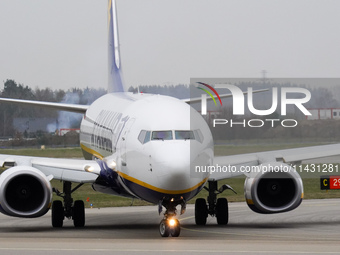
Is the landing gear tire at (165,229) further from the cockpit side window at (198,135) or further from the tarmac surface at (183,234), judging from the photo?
the cockpit side window at (198,135)

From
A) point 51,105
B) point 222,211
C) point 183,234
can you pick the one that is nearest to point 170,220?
point 183,234

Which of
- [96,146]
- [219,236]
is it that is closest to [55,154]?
[96,146]

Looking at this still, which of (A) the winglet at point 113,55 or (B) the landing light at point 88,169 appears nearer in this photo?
(B) the landing light at point 88,169

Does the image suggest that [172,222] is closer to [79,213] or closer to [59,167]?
[59,167]

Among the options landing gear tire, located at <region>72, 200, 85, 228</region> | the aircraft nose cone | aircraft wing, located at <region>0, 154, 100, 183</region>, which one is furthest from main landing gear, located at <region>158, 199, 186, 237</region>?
landing gear tire, located at <region>72, 200, 85, 228</region>

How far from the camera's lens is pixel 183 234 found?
27.4 m

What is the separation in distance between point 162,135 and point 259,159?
6925 mm

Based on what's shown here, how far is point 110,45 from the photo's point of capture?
4434 centimetres

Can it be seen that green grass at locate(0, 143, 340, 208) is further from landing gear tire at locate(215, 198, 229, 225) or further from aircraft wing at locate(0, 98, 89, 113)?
landing gear tire at locate(215, 198, 229, 225)

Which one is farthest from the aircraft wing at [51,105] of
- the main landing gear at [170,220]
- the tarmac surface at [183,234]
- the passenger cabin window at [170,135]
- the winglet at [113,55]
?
the main landing gear at [170,220]

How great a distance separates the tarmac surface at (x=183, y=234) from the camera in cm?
2203

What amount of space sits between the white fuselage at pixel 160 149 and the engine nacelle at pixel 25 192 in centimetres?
226

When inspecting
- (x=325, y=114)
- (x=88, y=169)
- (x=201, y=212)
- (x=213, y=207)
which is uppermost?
(x=325, y=114)

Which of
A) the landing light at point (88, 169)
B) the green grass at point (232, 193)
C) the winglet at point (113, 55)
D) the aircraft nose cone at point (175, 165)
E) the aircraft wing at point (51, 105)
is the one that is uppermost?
the winglet at point (113, 55)
